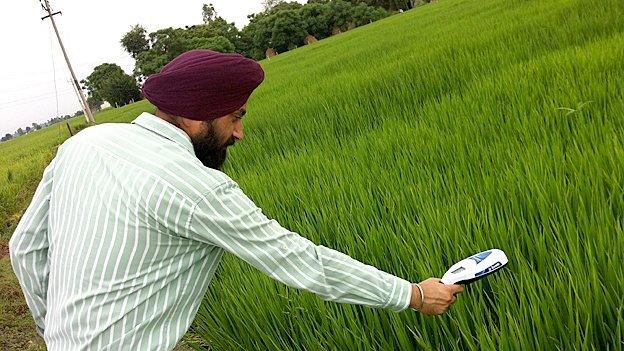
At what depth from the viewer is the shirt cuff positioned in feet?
3.21

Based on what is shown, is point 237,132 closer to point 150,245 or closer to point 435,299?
point 150,245

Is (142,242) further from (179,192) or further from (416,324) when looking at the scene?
(416,324)

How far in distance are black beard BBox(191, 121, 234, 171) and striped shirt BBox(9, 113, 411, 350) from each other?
0.15ft

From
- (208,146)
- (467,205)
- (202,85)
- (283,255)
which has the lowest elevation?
(467,205)

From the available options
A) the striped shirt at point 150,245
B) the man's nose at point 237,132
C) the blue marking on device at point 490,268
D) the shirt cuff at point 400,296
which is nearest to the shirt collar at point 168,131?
the striped shirt at point 150,245

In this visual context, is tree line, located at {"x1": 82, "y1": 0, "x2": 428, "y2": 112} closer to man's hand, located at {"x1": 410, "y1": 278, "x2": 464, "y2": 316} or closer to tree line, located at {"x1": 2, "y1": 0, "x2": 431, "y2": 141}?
tree line, located at {"x1": 2, "y1": 0, "x2": 431, "y2": 141}

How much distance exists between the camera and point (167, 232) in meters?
0.98

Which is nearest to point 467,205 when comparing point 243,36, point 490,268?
point 490,268

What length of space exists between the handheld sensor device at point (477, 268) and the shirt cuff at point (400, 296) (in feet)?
0.33

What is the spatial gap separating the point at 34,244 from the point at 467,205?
1281 millimetres

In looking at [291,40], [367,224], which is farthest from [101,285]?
[291,40]

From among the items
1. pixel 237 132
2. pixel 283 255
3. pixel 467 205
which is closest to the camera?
pixel 283 255

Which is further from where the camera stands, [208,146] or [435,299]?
[208,146]

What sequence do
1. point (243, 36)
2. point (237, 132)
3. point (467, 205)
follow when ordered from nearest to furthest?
point (237, 132)
point (467, 205)
point (243, 36)
